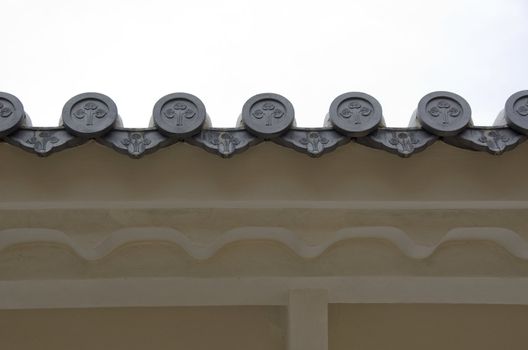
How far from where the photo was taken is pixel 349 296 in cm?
318

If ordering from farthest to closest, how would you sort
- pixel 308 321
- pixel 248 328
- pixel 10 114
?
1. pixel 248 328
2. pixel 308 321
3. pixel 10 114

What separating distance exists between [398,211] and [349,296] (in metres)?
0.38

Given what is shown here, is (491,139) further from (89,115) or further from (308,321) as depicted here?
(89,115)

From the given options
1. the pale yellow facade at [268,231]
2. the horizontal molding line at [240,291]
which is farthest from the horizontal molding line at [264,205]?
the horizontal molding line at [240,291]

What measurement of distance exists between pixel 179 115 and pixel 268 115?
0.31 metres

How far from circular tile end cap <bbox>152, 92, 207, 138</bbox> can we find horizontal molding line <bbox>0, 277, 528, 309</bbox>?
26.3 inches

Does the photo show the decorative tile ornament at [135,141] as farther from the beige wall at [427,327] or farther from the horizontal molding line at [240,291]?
the beige wall at [427,327]

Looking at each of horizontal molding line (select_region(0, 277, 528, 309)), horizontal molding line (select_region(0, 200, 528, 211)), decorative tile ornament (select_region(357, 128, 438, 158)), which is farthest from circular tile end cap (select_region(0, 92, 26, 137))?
decorative tile ornament (select_region(357, 128, 438, 158))

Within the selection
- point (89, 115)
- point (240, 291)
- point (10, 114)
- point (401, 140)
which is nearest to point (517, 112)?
point (401, 140)

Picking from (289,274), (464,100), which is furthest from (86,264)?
(464,100)

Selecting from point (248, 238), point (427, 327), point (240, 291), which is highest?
point (248, 238)

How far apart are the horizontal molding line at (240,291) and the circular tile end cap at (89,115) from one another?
0.69m

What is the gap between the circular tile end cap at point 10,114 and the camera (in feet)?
9.05

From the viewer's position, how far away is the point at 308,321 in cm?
311
